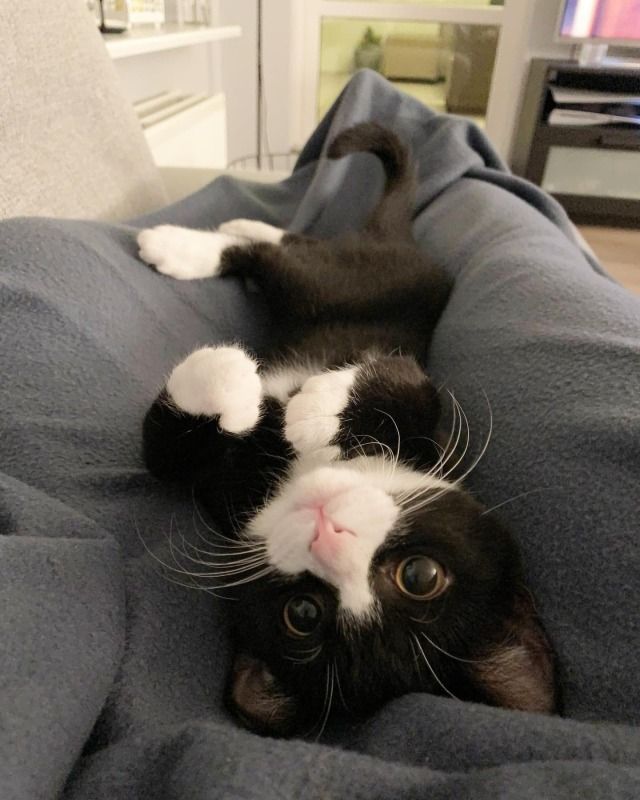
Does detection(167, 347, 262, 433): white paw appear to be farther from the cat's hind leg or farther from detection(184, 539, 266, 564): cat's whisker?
the cat's hind leg

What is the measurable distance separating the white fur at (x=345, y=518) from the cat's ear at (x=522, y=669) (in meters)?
0.14

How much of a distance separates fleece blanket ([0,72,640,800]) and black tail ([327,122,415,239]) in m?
0.26

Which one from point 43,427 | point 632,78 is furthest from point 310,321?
point 632,78

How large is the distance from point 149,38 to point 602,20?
8.01ft

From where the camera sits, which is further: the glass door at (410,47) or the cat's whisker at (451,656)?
the glass door at (410,47)

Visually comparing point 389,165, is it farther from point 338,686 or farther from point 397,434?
point 338,686

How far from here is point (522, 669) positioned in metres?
0.64

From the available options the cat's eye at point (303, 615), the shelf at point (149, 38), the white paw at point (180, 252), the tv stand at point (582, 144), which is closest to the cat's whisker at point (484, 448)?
the cat's eye at point (303, 615)

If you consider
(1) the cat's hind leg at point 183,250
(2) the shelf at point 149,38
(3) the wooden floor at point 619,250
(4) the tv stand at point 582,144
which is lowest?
(3) the wooden floor at point 619,250

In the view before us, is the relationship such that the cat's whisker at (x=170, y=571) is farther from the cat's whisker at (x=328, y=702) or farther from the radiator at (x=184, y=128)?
the radiator at (x=184, y=128)

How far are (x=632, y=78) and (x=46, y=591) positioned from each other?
11.8 ft

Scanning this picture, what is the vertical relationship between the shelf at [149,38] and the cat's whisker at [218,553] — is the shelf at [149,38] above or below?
above

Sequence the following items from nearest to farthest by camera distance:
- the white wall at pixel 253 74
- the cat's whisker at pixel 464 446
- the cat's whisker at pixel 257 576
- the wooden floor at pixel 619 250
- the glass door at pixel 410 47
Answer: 1. the cat's whisker at pixel 257 576
2. the cat's whisker at pixel 464 446
3. the wooden floor at pixel 619 250
4. the white wall at pixel 253 74
5. the glass door at pixel 410 47

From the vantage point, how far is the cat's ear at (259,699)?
2.08 ft
